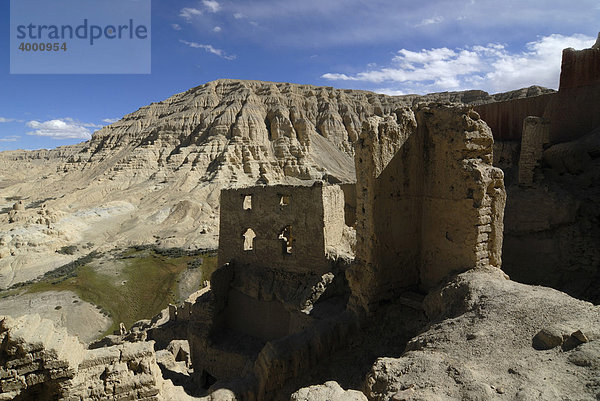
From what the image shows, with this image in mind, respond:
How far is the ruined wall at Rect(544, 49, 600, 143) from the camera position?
15.2 m

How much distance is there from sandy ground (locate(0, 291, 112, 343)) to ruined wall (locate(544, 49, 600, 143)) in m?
23.9

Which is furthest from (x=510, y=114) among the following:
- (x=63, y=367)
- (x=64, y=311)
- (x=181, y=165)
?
(x=181, y=165)

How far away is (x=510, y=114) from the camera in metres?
21.9

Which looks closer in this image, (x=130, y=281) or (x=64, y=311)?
(x=64, y=311)

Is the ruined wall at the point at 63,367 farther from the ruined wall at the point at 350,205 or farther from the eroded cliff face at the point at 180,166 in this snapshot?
the eroded cliff face at the point at 180,166

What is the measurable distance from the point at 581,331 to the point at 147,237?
115 ft

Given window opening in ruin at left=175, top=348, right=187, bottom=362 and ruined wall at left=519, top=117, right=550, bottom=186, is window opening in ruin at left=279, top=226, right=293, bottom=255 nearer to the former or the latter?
window opening in ruin at left=175, top=348, right=187, bottom=362

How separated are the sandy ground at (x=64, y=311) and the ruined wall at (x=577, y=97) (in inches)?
943

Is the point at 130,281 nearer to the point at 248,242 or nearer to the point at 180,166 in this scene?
the point at 248,242

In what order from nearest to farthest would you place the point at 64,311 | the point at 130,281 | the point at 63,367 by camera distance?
the point at 63,367 → the point at 64,311 → the point at 130,281

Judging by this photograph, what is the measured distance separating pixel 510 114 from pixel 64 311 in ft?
92.2

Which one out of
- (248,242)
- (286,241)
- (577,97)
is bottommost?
(248,242)

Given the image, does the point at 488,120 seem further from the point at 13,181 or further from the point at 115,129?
the point at 13,181

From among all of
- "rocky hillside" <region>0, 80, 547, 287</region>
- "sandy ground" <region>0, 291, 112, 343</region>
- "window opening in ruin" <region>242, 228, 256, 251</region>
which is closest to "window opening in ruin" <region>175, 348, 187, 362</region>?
"window opening in ruin" <region>242, 228, 256, 251</region>
